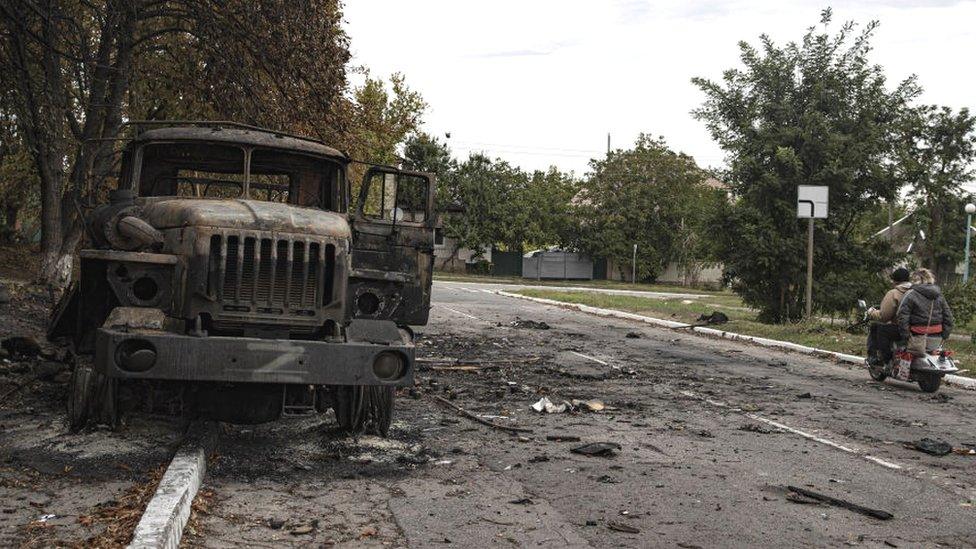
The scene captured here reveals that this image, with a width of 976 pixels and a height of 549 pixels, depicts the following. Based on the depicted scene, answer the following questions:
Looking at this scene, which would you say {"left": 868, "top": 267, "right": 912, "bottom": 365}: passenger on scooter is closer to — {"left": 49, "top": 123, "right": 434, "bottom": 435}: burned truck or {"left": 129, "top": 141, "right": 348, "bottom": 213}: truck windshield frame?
{"left": 49, "top": 123, "right": 434, "bottom": 435}: burned truck

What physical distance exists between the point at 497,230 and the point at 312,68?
2123 inches

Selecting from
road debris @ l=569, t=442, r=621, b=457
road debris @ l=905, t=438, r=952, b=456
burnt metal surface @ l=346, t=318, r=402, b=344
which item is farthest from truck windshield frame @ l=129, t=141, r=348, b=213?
road debris @ l=905, t=438, r=952, b=456

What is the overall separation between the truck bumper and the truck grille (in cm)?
46

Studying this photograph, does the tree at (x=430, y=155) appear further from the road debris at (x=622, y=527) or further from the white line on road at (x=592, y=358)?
the road debris at (x=622, y=527)

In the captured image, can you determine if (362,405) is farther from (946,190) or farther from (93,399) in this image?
(946,190)

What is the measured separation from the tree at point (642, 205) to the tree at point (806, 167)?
45285 mm

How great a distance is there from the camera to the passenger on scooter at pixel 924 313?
13125 millimetres

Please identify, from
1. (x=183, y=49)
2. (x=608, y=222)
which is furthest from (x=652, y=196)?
(x=183, y=49)

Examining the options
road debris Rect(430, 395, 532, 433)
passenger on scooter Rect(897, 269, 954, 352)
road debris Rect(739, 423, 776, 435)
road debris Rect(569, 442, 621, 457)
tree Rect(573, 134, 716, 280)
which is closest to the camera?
road debris Rect(569, 442, 621, 457)

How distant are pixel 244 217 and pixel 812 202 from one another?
16.2 m

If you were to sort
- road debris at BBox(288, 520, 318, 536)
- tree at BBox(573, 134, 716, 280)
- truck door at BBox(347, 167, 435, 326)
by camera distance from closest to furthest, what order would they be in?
road debris at BBox(288, 520, 318, 536), truck door at BBox(347, 167, 435, 326), tree at BBox(573, 134, 716, 280)

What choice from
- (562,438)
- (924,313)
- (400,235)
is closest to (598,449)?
(562,438)

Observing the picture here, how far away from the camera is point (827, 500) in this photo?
6340 mm

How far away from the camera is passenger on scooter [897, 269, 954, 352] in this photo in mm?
13125
